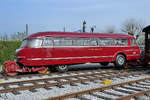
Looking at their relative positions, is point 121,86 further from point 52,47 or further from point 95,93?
point 52,47

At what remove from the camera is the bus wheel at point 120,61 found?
1173 centimetres

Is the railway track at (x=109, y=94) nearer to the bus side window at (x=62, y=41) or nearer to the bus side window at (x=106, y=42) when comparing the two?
the bus side window at (x=62, y=41)

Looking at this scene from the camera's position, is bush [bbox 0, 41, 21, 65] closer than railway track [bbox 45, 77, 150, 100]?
No

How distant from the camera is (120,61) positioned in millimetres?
11844

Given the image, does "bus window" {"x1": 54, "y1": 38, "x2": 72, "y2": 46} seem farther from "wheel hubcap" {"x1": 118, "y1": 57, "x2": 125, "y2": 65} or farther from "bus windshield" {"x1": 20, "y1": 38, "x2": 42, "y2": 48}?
"wheel hubcap" {"x1": 118, "y1": 57, "x2": 125, "y2": 65}

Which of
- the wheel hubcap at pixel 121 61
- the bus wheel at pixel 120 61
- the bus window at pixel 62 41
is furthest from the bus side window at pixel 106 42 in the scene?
the bus window at pixel 62 41

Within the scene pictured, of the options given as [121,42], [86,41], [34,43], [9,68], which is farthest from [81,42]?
[9,68]

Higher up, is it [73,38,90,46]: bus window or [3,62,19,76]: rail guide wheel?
[73,38,90,46]: bus window

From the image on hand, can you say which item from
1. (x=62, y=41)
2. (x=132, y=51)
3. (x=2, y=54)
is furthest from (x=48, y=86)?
(x=2, y=54)

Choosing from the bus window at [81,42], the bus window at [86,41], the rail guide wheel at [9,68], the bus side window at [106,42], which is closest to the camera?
the rail guide wheel at [9,68]

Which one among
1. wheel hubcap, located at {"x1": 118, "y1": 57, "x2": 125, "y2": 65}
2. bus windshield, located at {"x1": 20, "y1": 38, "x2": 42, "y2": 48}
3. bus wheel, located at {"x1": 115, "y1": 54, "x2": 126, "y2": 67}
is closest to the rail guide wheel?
bus windshield, located at {"x1": 20, "y1": 38, "x2": 42, "y2": 48}

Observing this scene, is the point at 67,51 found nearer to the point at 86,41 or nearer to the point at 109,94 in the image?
the point at 86,41

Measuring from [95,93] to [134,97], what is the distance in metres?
1.20

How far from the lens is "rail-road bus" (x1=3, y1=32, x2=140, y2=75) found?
923cm
